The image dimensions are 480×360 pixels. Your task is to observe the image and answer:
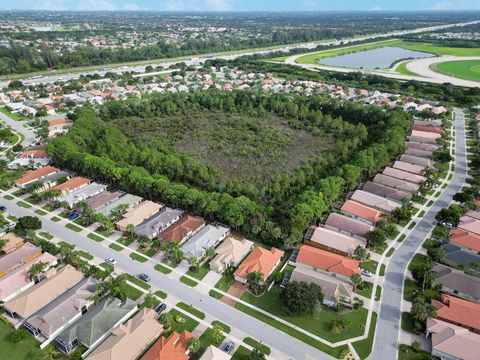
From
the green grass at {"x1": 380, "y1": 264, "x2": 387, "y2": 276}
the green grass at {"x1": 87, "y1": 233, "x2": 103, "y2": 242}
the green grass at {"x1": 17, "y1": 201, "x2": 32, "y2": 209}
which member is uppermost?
the green grass at {"x1": 380, "y1": 264, "x2": 387, "y2": 276}

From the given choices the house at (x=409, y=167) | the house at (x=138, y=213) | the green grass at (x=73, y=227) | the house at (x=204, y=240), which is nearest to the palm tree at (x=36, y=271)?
the green grass at (x=73, y=227)

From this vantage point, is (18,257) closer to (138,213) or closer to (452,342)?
(138,213)

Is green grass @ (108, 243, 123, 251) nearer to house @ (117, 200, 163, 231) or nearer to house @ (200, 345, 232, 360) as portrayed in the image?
house @ (117, 200, 163, 231)

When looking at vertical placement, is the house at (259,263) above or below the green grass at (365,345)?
above

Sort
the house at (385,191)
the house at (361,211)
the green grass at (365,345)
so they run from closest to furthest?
the green grass at (365,345)
the house at (361,211)
the house at (385,191)

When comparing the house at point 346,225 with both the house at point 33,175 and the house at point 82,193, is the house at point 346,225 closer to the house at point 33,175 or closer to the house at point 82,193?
the house at point 82,193

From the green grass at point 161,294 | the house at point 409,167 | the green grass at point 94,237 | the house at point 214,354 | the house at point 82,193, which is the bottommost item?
the green grass at point 94,237

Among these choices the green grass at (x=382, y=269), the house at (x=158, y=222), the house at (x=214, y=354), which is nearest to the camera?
the house at (x=214, y=354)

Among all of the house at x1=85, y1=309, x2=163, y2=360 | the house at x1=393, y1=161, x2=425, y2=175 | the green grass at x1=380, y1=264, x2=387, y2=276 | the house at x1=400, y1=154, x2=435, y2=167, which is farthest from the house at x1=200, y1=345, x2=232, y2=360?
the house at x1=400, y1=154, x2=435, y2=167
